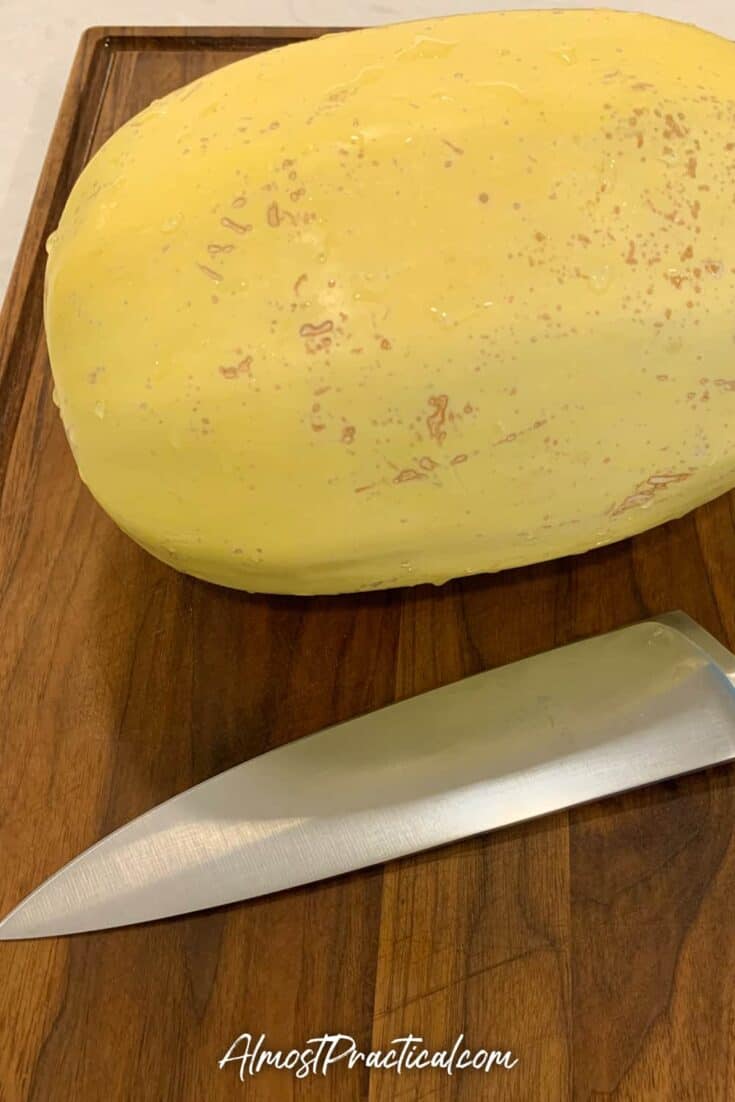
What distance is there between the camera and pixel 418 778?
2.10 feet

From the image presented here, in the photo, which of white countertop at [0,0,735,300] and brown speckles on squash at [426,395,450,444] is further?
white countertop at [0,0,735,300]

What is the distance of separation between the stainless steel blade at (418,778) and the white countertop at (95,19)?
877 millimetres

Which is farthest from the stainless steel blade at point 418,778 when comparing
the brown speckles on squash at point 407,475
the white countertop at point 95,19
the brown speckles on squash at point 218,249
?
the white countertop at point 95,19

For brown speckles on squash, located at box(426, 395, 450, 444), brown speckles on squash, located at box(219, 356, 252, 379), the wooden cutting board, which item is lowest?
the wooden cutting board

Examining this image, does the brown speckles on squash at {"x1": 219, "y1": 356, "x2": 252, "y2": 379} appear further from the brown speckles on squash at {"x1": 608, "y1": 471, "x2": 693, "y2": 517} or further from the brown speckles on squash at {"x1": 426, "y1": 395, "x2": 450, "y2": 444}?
the brown speckles on squash at {"x1": 608, "y1": 471, "x2": 693, "y2": 517}

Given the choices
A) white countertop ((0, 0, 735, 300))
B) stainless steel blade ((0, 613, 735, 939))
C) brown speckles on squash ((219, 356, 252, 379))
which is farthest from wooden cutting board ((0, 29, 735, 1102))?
white countertop ((0, 0, 735, 300))

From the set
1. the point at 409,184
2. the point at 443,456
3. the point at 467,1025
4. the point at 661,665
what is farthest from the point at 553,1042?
the point at 409,184

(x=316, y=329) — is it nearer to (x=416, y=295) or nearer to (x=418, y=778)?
(x=416, y=295)

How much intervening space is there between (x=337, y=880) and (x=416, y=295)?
38cm

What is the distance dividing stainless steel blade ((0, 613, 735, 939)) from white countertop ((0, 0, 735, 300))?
877 millimetres

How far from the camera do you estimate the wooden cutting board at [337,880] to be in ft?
1.93

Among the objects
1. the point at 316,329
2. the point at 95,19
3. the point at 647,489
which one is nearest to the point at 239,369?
the point at 316,329

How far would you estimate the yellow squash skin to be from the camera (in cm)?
54

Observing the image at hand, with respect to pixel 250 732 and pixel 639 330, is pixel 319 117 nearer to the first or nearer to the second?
A: pixel 639 330
